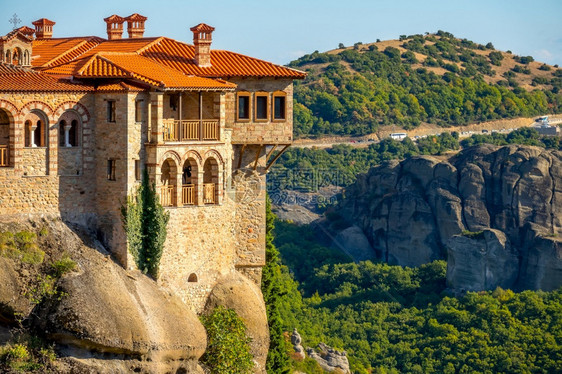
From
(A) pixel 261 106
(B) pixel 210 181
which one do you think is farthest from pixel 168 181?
(A) pixel 261 106

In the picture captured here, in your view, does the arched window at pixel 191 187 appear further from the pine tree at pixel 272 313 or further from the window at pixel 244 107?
the pine tree at pixel 272 313

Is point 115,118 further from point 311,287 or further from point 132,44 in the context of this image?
point 311,287

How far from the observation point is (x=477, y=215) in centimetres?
14388

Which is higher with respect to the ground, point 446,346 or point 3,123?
point 3,123

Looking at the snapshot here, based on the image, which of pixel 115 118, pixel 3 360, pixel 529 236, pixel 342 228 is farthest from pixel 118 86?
pixel 342 228

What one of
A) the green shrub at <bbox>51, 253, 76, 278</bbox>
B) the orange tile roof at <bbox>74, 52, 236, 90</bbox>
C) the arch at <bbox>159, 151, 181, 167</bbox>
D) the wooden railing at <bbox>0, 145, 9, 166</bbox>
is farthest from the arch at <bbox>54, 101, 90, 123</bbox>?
the green shrub at <bbox>51, 253, 76, 278</bbox>

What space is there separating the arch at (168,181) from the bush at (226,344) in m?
4.78

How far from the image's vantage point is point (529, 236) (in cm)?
13938

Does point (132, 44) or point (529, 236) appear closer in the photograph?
point (132, 44)

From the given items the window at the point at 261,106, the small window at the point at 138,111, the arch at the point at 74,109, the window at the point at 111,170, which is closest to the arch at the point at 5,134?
the arch at the point at 74,109

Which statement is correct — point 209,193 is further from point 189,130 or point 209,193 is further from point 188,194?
point 189,130

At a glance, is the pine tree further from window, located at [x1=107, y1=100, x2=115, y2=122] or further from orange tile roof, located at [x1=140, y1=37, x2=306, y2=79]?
window, located at [x1=107, y1=100, x2=115, y2=122]

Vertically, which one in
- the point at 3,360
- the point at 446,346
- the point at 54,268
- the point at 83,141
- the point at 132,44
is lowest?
the point at 446,346

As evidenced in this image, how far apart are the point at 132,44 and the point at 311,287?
80761 millimetres
